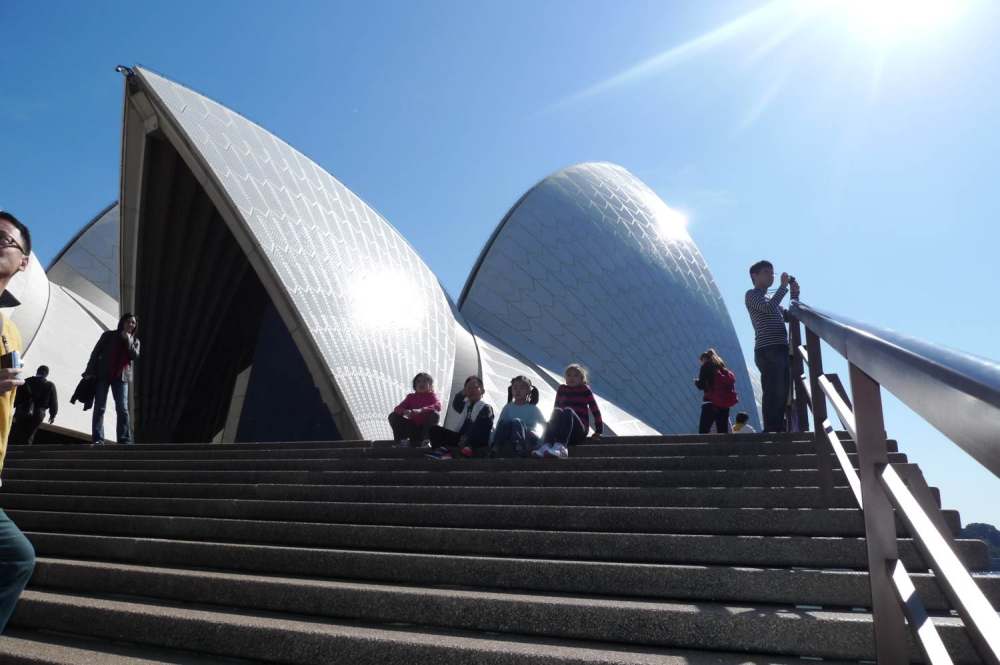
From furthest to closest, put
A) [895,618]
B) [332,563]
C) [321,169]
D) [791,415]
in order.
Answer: [321,169]
[791,415]
[332,563]
[895,618]

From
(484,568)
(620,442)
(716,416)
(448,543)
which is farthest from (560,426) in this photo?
(716,416)

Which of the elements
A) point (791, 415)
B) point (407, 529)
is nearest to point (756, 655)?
point (407, 529)

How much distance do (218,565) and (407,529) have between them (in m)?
0.92

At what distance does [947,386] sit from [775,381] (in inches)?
196

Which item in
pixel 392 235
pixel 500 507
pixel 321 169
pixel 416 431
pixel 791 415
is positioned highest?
pixel 321 169

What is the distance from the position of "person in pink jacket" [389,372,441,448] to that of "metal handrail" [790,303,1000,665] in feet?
14.2

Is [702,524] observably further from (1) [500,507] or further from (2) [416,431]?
(2) [416,431]

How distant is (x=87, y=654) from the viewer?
2529 mm

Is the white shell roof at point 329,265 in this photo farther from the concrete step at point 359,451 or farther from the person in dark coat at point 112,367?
the concrete step at point 359,451

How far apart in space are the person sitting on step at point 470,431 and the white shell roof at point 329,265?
4.49 meters

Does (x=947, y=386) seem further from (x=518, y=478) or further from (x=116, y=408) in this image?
(x=116, y=408)

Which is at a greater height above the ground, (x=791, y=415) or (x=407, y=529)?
(x=791, y=415)

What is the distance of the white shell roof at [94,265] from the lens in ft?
70.1

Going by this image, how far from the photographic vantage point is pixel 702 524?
3.12m
